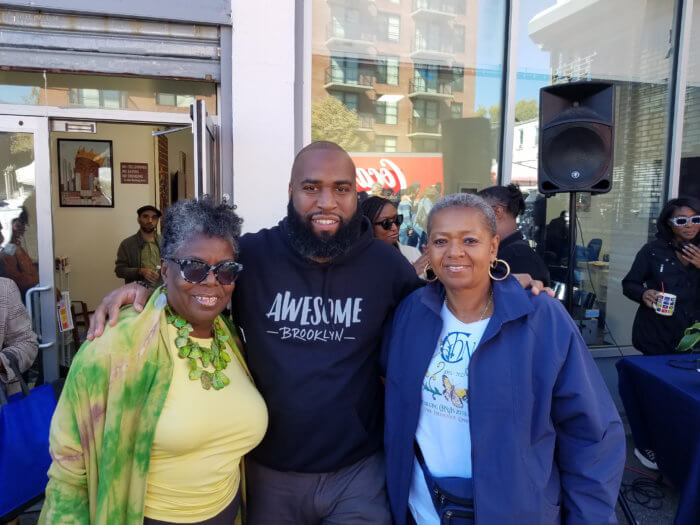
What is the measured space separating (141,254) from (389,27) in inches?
149

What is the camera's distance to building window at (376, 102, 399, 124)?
4.86 meters

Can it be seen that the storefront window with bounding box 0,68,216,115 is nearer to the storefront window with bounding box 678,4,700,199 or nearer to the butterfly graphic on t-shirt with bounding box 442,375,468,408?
the butterfly graphic on t-shirt with bounding box 442,375,468,408

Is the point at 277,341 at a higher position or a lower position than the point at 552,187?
lower

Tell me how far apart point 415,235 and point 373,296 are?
303cm

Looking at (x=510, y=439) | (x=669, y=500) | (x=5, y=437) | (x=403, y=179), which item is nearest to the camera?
(x=510, y=439)

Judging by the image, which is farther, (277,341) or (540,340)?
(277,341)

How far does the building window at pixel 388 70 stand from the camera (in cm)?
483

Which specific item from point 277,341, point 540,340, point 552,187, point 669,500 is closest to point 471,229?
point 540,340

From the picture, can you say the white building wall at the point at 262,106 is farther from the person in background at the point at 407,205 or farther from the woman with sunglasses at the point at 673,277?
the woman with sunglasses at the point at 673,277

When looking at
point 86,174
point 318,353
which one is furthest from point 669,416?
point 86,174

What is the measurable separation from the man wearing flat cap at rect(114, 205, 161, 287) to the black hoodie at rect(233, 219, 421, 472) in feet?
14.2

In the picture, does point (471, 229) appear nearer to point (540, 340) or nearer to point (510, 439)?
point (540, 340)

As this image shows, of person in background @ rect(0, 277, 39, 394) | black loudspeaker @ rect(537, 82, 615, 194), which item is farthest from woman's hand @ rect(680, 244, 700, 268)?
person in background @ rect(0, 277, 39, 394)

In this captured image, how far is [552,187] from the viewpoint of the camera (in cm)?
351
